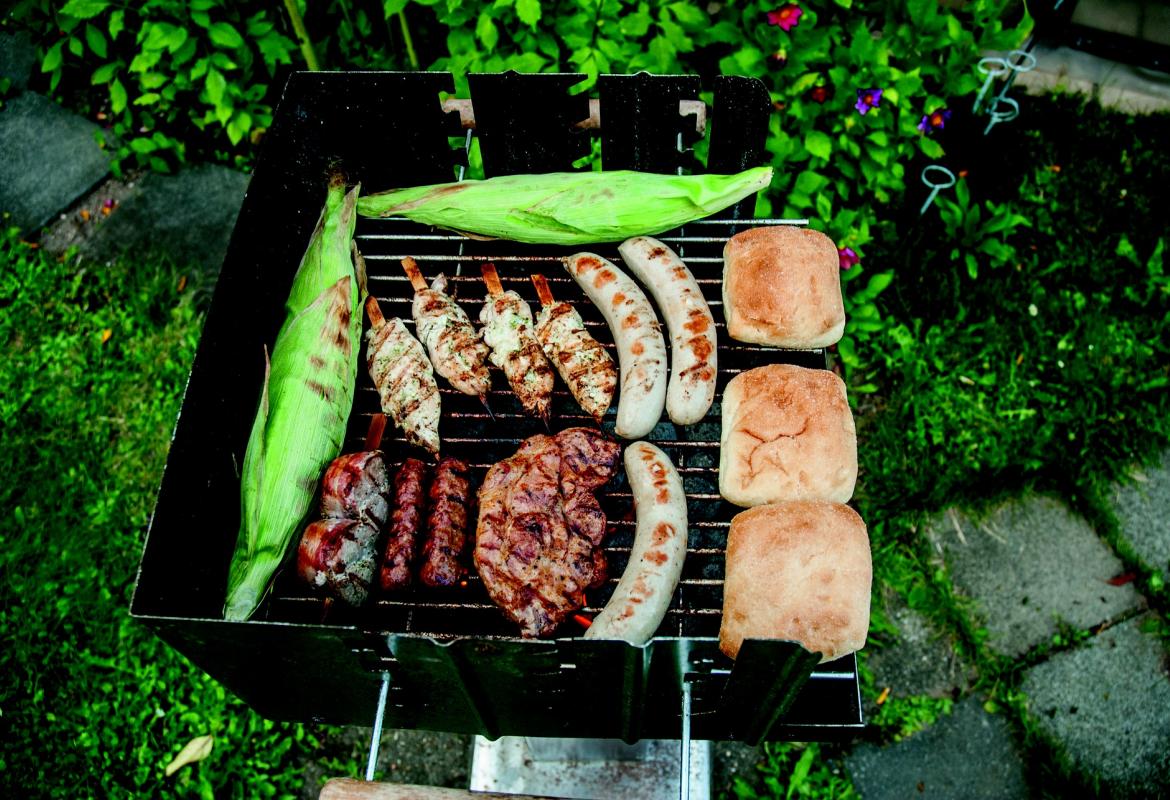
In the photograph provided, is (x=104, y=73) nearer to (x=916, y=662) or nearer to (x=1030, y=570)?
(x=916, y=662)

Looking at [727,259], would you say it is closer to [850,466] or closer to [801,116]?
[850,466]

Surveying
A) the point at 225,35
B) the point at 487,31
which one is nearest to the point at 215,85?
the point at 225,35

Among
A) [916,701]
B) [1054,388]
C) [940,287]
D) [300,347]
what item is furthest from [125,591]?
[1054,388]

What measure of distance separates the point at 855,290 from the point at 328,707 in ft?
11.8

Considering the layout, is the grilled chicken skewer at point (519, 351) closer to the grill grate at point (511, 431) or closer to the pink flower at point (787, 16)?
the grill grate at point (511, 431)

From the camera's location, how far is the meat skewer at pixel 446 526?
114 inches

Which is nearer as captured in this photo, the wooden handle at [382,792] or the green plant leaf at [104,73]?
the wooden handle at [382,792]

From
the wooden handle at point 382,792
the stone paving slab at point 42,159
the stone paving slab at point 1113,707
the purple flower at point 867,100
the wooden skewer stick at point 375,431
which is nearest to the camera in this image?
the wooden handle at point 382,792

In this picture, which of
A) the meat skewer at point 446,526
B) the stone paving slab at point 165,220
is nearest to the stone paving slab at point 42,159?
the stone paving slab at point 165,220

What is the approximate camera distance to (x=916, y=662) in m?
3.98

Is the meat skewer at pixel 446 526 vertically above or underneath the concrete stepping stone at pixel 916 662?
above

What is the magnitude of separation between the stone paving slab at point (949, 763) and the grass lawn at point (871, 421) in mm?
97

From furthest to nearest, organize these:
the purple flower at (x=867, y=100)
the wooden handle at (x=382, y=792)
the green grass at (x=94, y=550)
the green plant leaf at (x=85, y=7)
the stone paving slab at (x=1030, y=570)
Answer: the green plant leaf at (x=85, y=7)
the purple flower at (x=867, y=100)
the stone paving slab at (x=1030, y=570)
the green grass at (x=94, y=550)
the wooden handle at (x=382, y=792)

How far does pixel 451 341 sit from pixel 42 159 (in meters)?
4.24
